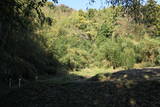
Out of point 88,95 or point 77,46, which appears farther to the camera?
point 77,46

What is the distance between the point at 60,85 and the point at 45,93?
28.9 inches

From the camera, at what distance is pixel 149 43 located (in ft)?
68.9

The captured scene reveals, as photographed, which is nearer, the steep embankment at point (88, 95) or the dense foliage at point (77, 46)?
the steep embankment at point (88, 95)

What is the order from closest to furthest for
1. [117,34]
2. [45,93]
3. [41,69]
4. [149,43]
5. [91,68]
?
[45,93] → [41,69] → [149,43] → [91,68] → [117,34]

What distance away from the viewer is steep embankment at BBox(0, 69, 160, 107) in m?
4.70

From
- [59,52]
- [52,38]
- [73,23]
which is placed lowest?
[59,52]

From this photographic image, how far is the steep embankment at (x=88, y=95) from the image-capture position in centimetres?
470

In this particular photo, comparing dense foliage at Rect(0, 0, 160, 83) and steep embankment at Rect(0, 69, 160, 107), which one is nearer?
steep embankment at Rect(0, 69, 160, 107)

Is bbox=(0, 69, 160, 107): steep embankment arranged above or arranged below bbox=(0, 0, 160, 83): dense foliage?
below

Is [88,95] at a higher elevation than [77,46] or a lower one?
lower

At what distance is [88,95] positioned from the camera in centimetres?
521

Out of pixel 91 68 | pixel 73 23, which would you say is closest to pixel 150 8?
pixel 91 68

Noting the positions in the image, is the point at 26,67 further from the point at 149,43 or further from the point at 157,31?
the point at 157,31

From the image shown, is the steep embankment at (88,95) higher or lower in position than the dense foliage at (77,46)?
lower
